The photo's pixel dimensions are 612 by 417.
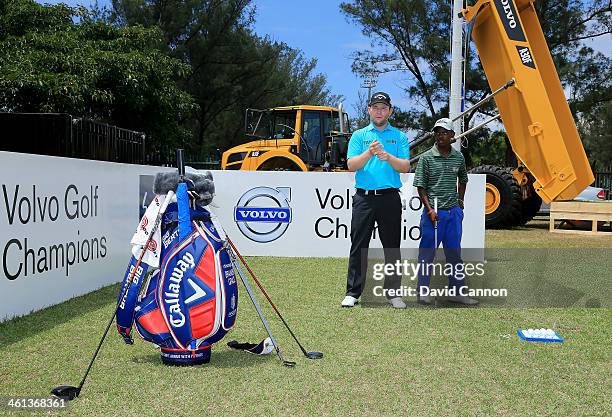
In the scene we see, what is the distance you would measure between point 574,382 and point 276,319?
8.95 ft

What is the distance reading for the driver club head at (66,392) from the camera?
3.98 metres

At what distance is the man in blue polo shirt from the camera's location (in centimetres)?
691

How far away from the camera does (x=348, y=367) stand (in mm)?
4770

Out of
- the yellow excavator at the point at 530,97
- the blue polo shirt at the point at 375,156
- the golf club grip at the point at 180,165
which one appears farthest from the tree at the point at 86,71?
the golf club grip at the point at 180,165

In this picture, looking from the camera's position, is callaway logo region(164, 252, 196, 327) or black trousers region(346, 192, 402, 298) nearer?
callaway logo region(164, 252, 196, 327)

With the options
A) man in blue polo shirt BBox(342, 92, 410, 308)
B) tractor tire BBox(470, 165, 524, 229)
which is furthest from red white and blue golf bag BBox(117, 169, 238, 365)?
tractor tire BBox(470, 165, 524, 229)

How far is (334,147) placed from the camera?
631 inches

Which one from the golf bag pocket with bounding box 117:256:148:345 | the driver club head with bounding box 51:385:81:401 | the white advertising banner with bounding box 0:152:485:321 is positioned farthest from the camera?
the white advertising banner with bounding box 0:152:485:321

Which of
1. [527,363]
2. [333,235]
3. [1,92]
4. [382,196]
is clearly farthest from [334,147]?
[1,92]

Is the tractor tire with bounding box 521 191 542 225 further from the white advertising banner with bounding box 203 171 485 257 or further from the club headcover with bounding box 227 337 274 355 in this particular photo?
the club headcover with bounding box 227 337 274 355

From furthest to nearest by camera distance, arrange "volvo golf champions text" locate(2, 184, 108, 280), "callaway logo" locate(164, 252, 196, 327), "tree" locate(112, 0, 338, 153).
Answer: "tree" locate(112, 0, 338, 153) → "volvo golf champions text" locate(2, 184, 108, 280) → "callaway logo" locate(164, 252, 196, 327)

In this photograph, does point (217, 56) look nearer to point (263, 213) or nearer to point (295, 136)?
point (295, 136)

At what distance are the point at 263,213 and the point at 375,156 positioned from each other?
4.82 metres

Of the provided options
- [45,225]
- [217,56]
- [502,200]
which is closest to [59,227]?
[45,225]
